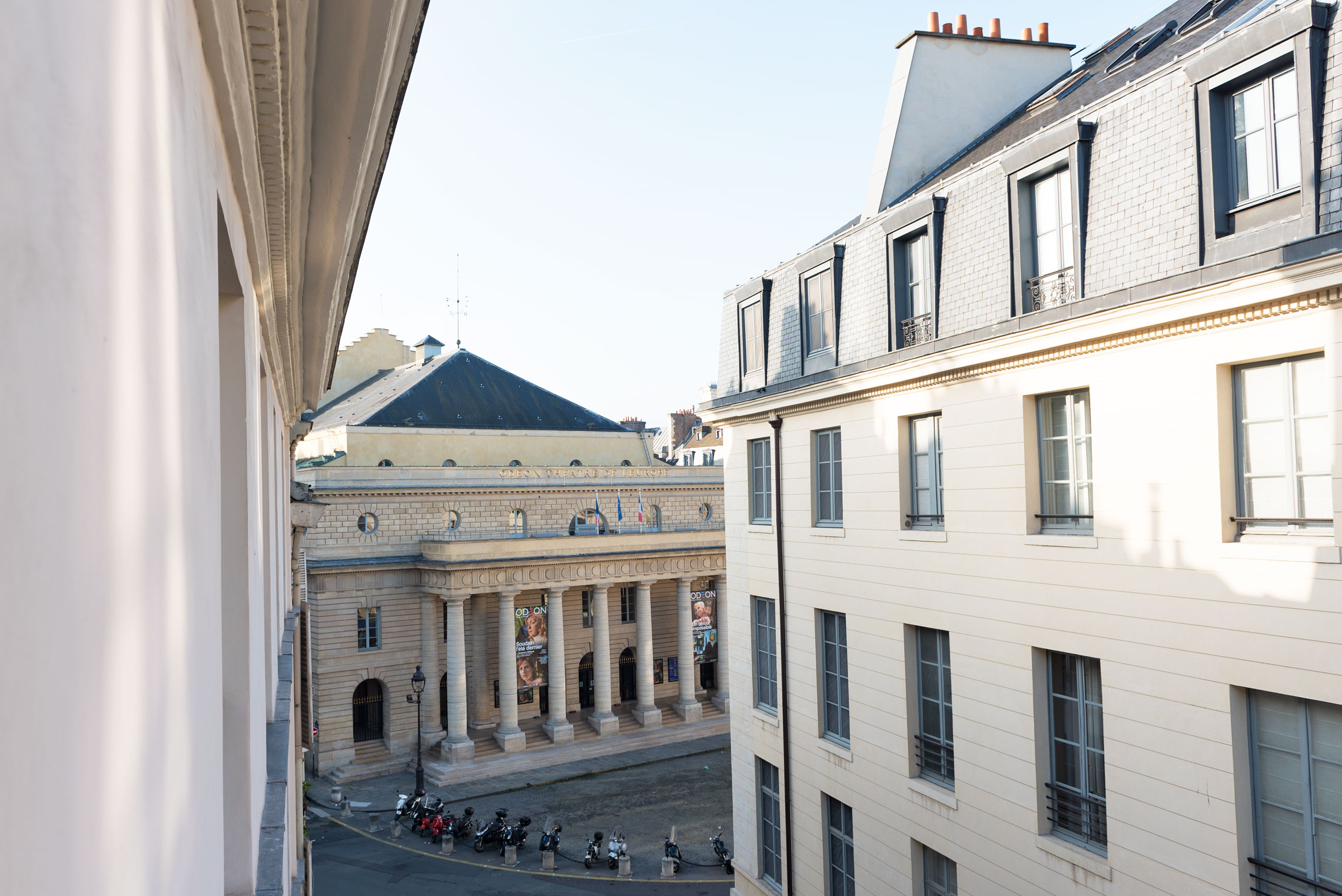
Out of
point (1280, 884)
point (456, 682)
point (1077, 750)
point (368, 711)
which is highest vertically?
point (1077, 750)

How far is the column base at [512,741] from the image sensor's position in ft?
137

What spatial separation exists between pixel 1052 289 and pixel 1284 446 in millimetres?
3575

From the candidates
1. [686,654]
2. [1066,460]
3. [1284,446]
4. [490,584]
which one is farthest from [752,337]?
[686,654]

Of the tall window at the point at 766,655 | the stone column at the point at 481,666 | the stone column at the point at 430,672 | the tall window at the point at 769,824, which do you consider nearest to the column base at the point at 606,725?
the stone column at the point at 481,666

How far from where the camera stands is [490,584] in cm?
4278

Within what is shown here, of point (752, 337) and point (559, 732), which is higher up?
point (752, 337)

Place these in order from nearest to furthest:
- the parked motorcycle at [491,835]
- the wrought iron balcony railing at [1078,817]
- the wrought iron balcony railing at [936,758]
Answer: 1. the wrought iron balcony railing at [1078,817]
2. the wrought iron balcony railing at [936,758]
3. the parked motorcycle at [491,835]

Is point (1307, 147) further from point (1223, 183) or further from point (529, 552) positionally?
point (529, 552)

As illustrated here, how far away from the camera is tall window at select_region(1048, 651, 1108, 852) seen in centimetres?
1145

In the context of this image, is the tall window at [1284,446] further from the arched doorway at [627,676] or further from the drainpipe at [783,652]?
the arched doorway at [627,676]

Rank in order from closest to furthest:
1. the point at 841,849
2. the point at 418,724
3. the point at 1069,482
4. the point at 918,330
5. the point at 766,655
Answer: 1. the point at 1069,482
2. the point at 918,330
3. the point at 841,849
4. the point at 766,655
5. the point at 418,724

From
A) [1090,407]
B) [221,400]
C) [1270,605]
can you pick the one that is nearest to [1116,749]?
[1270,605]

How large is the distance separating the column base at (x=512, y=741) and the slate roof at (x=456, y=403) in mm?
17167

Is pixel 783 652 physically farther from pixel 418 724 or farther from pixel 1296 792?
pixel 418 724
